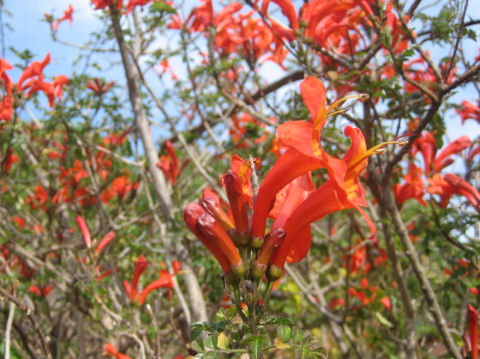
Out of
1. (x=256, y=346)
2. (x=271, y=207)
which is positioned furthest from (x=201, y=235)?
(x=256, y=346)

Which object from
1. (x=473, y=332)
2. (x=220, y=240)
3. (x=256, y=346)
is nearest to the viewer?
(x=256, y=346)

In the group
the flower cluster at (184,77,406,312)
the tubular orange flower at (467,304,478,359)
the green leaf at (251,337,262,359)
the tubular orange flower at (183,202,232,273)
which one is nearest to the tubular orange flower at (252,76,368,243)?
the flower cluster at (184,77,406,312)

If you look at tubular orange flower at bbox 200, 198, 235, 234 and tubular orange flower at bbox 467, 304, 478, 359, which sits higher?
→ tubular orange flower at bbox 200, 198, 235, 234

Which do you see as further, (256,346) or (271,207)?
(271,207)

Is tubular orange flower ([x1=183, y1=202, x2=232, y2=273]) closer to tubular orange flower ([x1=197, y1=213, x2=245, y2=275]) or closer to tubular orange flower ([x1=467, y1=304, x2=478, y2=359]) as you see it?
tubular orange flower ([x1=197, y1=213, x2=245, y2=275])

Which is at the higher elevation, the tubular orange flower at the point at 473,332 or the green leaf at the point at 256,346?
the green leaf at the point at 256,346

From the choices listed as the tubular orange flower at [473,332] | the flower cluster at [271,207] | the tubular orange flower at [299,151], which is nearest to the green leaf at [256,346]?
the flower cluster at [271,207]

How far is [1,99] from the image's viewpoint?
3.60 metres

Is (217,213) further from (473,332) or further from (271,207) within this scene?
(473,332)

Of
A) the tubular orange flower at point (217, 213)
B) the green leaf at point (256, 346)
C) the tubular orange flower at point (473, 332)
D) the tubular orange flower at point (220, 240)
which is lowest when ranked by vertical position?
the tubular orange flower at point (473, 332)

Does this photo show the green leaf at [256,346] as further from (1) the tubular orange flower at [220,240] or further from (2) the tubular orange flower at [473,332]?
(2) the tubular orange flower at [473,332]

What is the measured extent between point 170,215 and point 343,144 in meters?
1.37

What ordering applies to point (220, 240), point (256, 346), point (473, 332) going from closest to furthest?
point (256, 346)
point (220, 240)
point (473, 332)

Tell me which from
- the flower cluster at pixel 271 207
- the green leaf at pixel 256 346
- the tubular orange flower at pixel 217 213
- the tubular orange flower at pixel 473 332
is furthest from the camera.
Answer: the tubular orange flower at pixel 473 332
